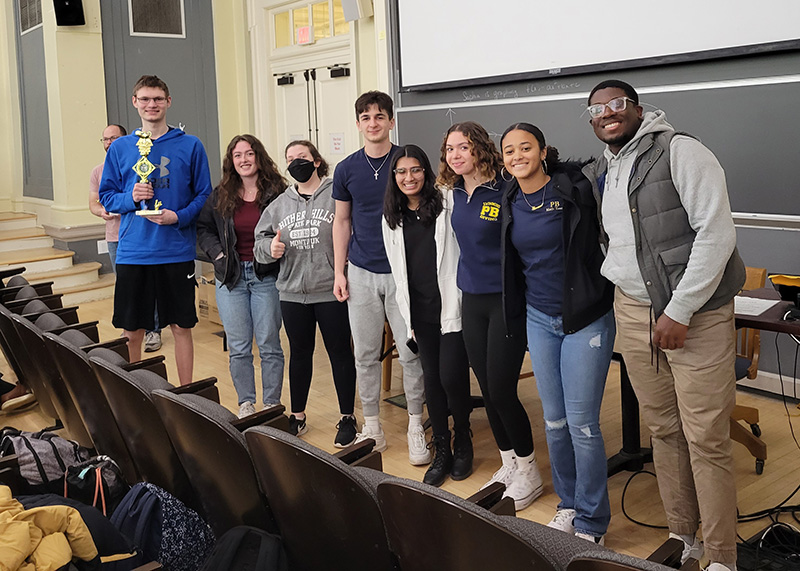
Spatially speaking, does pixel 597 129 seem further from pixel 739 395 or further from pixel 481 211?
pixel 739 395

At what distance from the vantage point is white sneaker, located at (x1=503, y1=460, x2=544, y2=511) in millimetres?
2928

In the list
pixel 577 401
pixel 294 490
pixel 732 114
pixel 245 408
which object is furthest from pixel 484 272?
pixel 732 114

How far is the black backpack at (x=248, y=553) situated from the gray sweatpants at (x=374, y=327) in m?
1.53

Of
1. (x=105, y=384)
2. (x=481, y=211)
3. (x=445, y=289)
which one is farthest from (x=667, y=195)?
(x=105, y=384)


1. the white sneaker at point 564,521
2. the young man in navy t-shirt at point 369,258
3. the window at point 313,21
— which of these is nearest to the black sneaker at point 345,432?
the young man in navy t-shirt at point 369,258

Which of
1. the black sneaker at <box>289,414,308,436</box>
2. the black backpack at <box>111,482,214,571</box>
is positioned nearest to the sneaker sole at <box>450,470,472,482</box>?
the black sneaker at <box>289,414,308,436</box>

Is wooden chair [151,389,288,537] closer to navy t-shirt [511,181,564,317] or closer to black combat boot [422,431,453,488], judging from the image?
navy t-shirt [511,181,564,317]

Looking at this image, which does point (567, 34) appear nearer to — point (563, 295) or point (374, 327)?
point (374, 327)

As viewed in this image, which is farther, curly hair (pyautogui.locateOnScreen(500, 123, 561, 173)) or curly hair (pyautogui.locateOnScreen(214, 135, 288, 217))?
curly hair (pyautogui.locateOnScreen(214, 135, 288, 217))

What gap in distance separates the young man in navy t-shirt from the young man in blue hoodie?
881 millimetres

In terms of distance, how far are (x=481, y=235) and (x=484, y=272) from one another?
5.1 inches

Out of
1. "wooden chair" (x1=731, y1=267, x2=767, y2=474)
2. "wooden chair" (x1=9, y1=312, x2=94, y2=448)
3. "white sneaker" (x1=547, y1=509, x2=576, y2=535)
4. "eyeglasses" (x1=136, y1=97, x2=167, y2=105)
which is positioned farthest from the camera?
"eyeglasses" (x1=136, y1=97, x2=167, y2=105)

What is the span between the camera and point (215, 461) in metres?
1.98

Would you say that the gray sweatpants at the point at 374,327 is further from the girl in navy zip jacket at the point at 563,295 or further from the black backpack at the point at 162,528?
the black backpack at the point at 162,528
